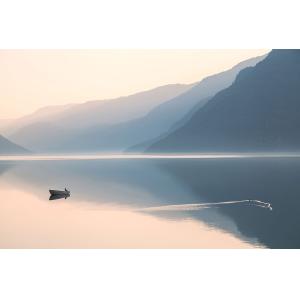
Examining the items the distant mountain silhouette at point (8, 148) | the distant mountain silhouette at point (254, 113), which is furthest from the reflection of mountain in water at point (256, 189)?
the distant mountain silhouette at point (8, 148)

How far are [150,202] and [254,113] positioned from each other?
3022mm

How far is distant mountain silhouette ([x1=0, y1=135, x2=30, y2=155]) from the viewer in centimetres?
1166

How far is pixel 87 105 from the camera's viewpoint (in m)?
11.9

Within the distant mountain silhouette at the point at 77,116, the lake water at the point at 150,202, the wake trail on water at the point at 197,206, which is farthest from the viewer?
the distant mountain silhouette at the point at 77,116

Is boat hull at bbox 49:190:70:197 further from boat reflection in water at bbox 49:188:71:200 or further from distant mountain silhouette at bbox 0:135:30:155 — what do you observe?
distant mountain silhouette at bbox 0:135:30:155

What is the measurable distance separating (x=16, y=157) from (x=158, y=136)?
298 cm

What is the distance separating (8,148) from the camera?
11805 millimetres

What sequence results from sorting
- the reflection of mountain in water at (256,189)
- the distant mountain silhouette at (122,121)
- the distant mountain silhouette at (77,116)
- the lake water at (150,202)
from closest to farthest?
1. the lake water at (150,202)
2. the reflection of mountain in water at (256,189)
3. the distant mountain silhouette at (77,116)
4. the distant mountain silhouette at (122,121)

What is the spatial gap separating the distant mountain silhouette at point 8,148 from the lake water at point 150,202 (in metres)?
0.19

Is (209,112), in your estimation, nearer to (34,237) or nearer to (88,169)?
(88,169)

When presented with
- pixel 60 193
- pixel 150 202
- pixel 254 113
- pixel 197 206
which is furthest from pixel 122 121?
pixel 254 113

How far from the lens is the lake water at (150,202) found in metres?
10.1

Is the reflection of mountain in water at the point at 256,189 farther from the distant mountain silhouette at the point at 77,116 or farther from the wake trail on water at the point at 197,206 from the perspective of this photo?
the distant mountain silhouette at the point at 77,116
